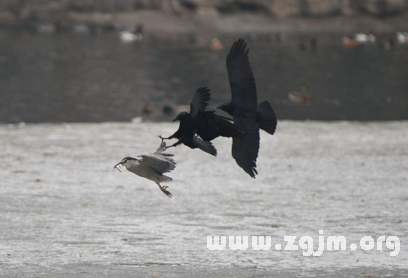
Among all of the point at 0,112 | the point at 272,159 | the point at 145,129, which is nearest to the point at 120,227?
the point at 272,159

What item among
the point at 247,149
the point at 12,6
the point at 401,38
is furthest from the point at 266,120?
the point at 12,6

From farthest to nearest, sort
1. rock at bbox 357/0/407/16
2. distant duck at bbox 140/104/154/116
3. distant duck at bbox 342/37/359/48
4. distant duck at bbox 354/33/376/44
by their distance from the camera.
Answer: rock at bbox 357/0/407/16, distant duck at bbox 354/33/376/44, distant duck at bbox 342/37/359/48, distant duck at bbox 140/104/154/116

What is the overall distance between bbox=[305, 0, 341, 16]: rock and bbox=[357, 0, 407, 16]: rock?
2459 mm

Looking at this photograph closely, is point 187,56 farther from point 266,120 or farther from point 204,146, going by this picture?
point 204,146

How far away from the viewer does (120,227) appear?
40.0ft

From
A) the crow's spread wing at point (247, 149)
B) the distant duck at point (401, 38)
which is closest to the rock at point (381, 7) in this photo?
the distant duck at point (401, 38)

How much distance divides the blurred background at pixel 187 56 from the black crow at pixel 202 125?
2096 centimetres

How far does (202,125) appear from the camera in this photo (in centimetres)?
572

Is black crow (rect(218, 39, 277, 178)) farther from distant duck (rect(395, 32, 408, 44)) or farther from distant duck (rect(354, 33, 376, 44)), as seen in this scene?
distant duck (rect(395, 32, 408, 44))

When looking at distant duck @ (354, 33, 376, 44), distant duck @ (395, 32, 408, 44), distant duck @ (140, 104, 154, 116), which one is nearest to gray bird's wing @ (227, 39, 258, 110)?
distant duck @ (140, 104, 154, 116)

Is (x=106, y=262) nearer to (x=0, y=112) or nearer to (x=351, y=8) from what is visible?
(x=0, y=112)

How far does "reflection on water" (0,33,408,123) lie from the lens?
29594 mm

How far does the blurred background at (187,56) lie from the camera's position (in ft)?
102

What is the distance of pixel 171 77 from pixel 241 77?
119ft
